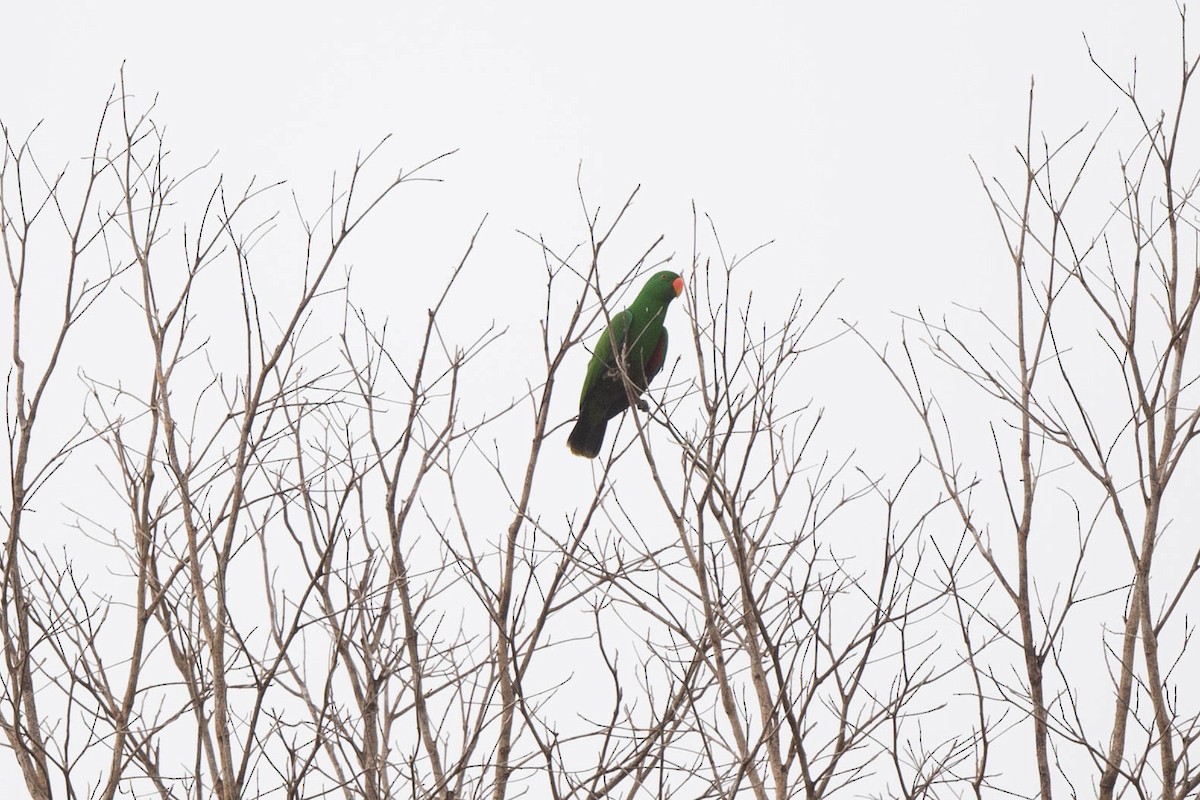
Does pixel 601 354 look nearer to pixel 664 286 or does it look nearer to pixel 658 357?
pixel 658 357

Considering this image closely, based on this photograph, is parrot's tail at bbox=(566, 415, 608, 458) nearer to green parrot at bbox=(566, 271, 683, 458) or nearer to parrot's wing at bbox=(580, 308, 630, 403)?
green parrot at bbox=(566, 271, 683, 458)

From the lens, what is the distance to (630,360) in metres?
5.49

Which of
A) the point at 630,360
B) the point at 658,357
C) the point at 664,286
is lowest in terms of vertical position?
the point at 630,360

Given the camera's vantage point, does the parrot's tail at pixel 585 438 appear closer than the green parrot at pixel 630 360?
No

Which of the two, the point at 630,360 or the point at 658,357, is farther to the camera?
the point at 658,357

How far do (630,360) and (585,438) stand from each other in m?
0.46

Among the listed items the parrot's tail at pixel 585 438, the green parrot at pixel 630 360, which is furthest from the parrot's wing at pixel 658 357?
the parrot's tail at pixel 585 438

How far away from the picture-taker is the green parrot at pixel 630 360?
218 inches

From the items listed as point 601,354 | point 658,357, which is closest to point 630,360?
point 601,354

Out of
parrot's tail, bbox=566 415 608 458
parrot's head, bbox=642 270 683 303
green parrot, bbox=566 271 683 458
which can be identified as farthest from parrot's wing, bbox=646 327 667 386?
parrot's tail, bbox=566 415 608 458

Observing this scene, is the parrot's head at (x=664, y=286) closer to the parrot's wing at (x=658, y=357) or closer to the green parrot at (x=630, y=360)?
the green parrot at (x=630, y=360)

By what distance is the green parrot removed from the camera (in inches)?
218

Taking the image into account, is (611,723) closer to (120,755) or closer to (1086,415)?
(120,755)

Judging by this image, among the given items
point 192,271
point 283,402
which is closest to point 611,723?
point 283,402
